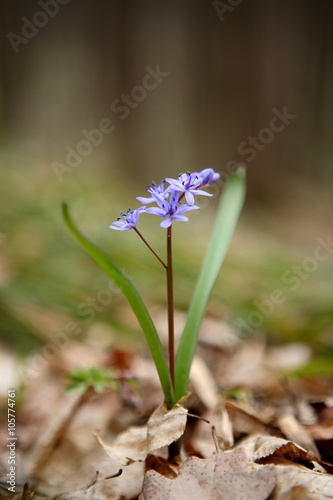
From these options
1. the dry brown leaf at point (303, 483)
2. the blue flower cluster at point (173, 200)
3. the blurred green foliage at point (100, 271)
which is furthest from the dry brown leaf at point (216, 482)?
the blurred green foliage at point (100, 271)

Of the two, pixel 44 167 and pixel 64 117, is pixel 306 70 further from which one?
pixel 44 167

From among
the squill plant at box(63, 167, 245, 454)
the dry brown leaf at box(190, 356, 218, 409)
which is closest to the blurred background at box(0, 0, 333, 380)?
the dry brown leaf at box(190, 356, 218, 409)

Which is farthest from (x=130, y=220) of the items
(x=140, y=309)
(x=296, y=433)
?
(x=296, y=433)

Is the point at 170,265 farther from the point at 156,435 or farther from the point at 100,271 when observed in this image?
the point at 100,271

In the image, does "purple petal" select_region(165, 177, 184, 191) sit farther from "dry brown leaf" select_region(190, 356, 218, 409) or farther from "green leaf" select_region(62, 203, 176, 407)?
"dry brown leaf" select_region(190, 356, 218, 409)

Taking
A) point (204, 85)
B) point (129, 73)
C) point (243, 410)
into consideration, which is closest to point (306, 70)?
point (204, 85)

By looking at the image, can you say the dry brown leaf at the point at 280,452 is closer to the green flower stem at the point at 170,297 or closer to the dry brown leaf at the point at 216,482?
the dry brown leaf at the point at 216,482
